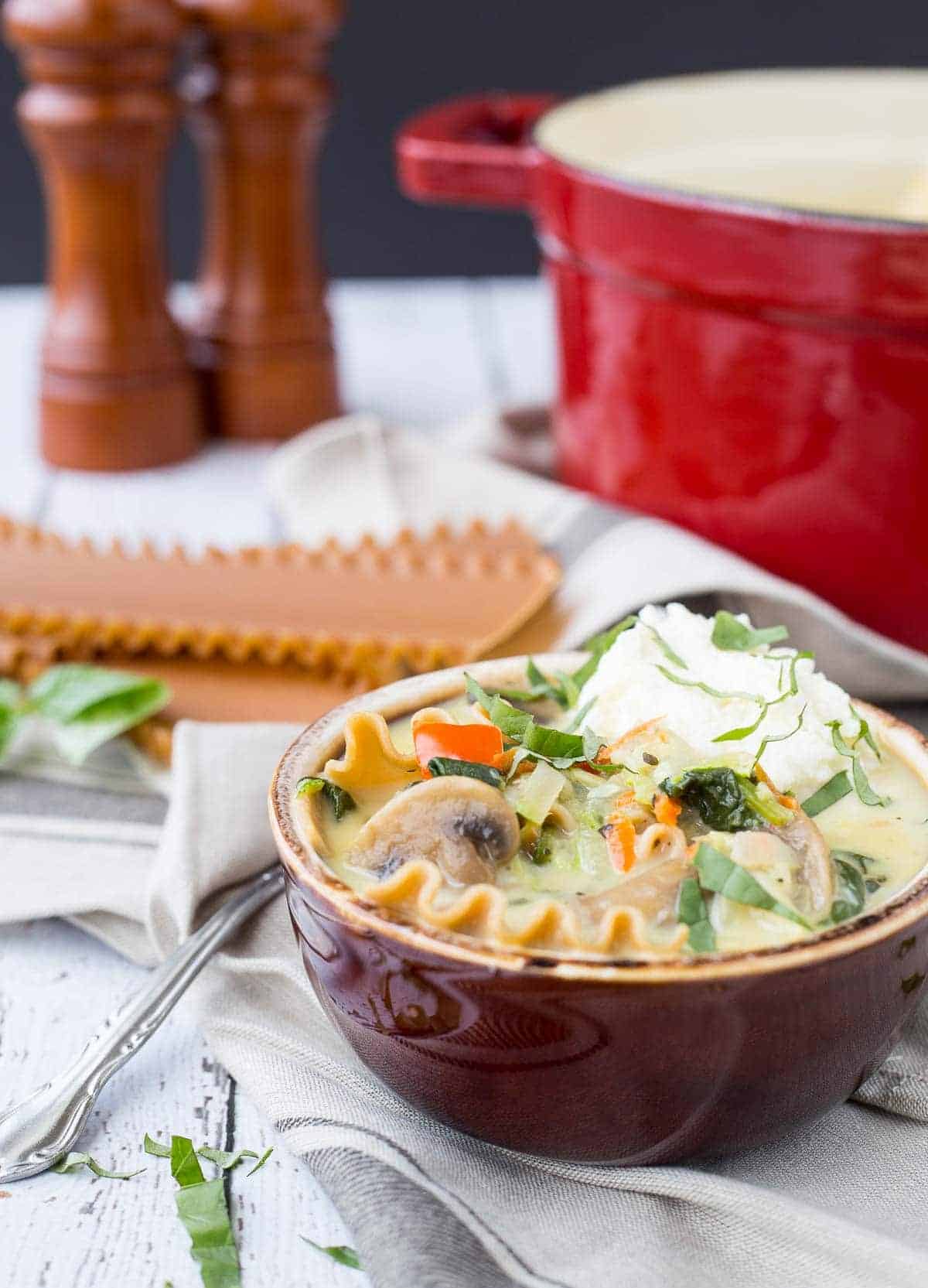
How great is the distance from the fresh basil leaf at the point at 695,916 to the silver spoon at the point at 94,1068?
1.64 ft

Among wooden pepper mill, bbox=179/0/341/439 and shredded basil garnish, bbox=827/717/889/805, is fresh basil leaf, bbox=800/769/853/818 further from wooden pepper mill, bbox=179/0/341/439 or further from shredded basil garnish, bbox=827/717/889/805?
wooden pepper mill, bbox=179/0/341/439

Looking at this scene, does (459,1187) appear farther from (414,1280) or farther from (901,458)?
(901,458)

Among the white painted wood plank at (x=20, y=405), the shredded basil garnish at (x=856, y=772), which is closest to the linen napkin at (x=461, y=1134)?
the shredded basil garnish at (x=856, y=772)

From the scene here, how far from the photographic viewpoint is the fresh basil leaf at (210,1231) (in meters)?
1.19

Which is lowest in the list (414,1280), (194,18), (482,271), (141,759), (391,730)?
(482,271)

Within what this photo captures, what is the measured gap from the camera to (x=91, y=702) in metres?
1.88

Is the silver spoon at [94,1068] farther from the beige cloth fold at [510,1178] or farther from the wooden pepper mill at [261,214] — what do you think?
the wooden pepper mill at [261,214]

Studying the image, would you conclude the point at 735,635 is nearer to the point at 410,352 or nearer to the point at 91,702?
the point at 91,702

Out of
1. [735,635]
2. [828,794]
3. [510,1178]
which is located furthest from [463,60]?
[510,1178]

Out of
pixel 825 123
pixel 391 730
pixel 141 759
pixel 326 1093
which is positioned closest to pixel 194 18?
pixel 825 123

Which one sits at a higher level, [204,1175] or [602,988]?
[602,988]

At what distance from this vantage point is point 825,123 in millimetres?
2625

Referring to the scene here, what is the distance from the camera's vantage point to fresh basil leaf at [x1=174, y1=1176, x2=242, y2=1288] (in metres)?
1.19

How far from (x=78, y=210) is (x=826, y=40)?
2.10m
